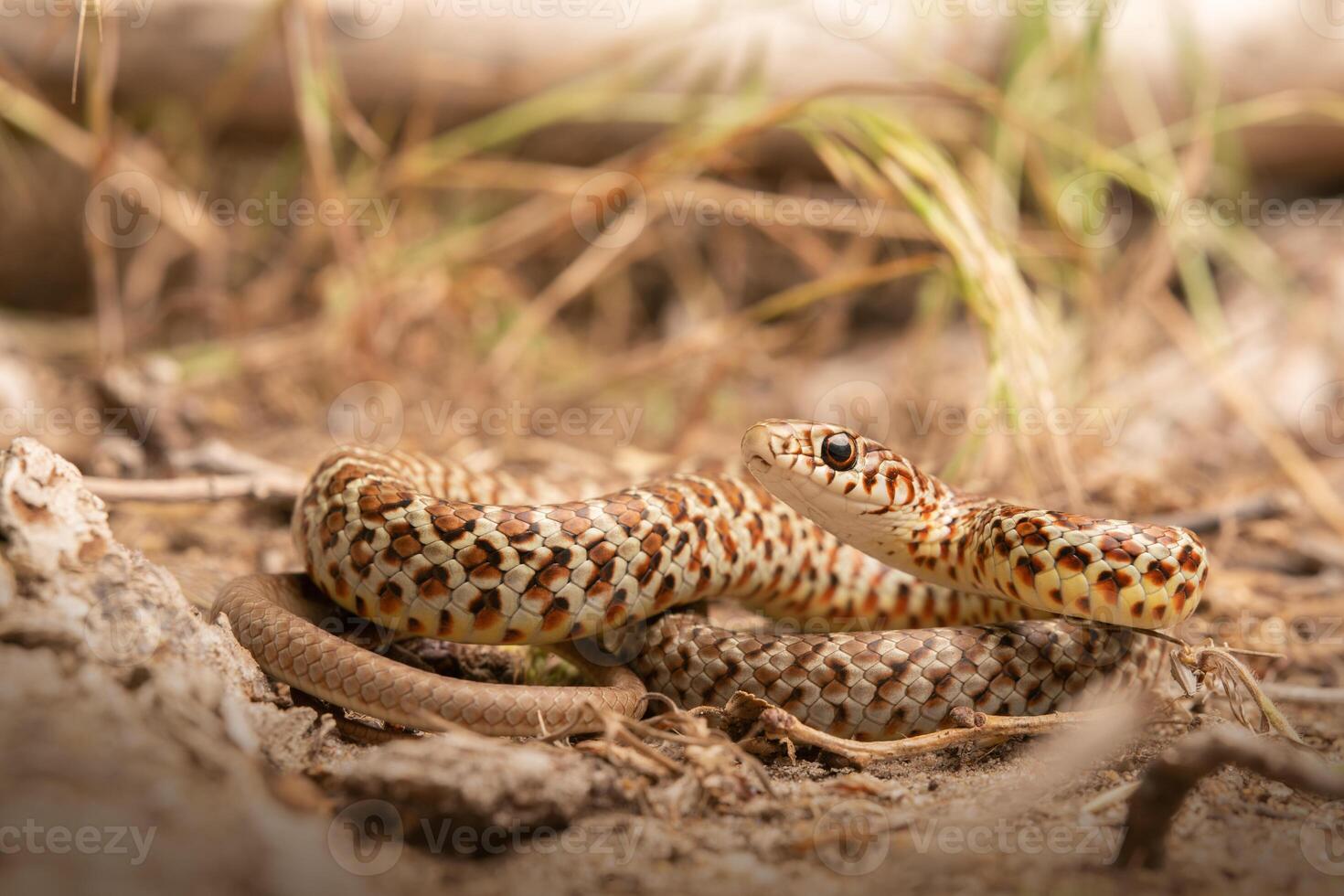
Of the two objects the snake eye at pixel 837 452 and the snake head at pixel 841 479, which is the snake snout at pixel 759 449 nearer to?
the snake head at pixel 841 479

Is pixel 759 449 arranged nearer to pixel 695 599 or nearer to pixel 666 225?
pixel 695 599

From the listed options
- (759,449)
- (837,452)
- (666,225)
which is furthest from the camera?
(666,225)

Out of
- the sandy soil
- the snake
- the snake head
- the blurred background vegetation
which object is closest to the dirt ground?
the sandy soil

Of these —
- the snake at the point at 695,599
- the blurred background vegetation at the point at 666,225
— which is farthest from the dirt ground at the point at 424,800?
the blurred background vegetation at the point at 666,225

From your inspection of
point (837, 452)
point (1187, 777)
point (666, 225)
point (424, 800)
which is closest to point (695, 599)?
point (837, 452)

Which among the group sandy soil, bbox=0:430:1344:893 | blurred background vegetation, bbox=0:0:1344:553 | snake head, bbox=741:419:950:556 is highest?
blurred background vegetation, bbox=0:0:1344:553

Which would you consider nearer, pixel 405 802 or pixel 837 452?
pixel 405 802

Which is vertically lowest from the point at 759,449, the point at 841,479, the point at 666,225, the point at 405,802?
the point at 405,802

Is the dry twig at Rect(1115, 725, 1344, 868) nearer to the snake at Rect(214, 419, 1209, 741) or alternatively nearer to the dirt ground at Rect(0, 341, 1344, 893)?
the dirt ground at Rect(0, 341, 1344, 893)
